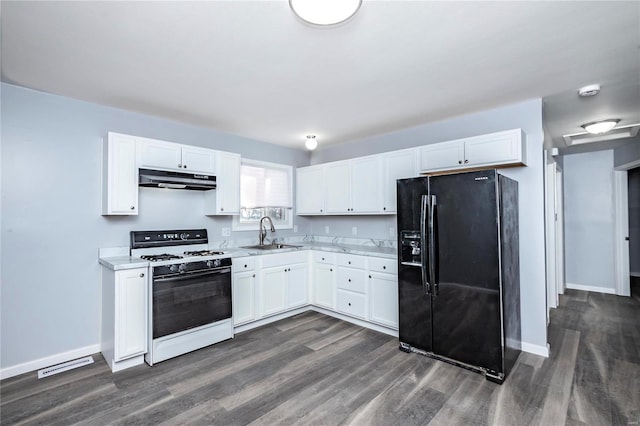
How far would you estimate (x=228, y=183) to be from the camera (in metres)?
3.87

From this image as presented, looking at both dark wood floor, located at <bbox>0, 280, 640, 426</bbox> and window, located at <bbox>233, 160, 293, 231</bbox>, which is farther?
window, located at <bbox>233, 160, 293, 231</bbox>

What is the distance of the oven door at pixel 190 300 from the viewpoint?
285 cm

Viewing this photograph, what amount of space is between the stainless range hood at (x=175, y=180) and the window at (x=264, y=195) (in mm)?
827

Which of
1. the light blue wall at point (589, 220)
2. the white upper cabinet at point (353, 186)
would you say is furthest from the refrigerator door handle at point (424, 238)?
the light blue wall at point (589, 220)

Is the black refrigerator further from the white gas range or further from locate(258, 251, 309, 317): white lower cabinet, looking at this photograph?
the white gas range

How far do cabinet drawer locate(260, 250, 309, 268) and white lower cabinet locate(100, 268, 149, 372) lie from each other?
137cm

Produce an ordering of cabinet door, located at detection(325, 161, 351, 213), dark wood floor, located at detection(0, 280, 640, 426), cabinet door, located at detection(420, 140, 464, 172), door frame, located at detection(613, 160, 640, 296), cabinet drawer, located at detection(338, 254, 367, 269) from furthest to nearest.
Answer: door frame, located at detection(613, 160, 640, 296) → cabinet door, located at detection(325, 161, 351, 213) → cabinet drawer, located at detection(338, 254, 367, 269) → cabinet door, located at detection(420, 140, 464, 172) → dark wood floor, located at detection(0, 280, 640, 426)

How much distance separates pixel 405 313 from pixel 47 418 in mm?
2914

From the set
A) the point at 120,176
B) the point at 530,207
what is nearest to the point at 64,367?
the point at 120,176

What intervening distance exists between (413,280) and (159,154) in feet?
9.70

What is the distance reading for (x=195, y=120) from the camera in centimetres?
366

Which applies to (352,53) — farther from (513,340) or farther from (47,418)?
(47,418)

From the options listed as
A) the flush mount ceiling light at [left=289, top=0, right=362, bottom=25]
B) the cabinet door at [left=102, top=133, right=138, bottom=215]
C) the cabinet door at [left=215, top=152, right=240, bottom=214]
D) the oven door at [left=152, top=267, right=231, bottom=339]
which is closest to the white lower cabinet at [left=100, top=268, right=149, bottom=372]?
the oven door at [left=152, top=267, right=231, bottom=339]

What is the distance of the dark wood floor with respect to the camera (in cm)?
207
